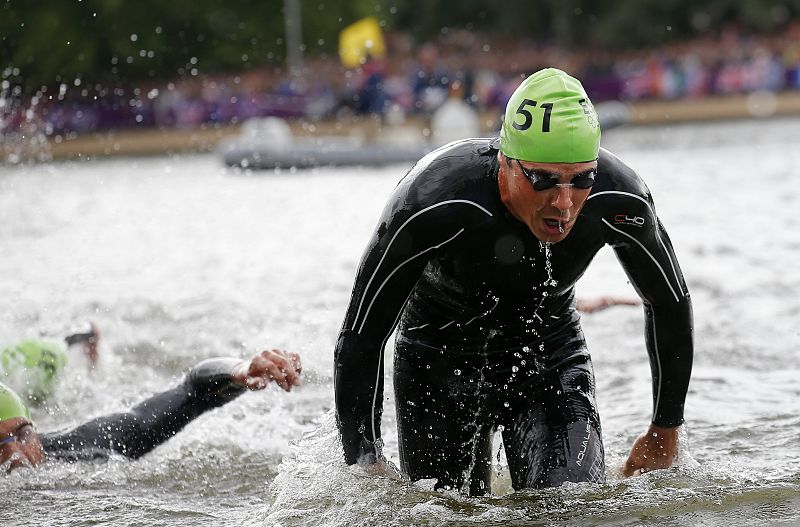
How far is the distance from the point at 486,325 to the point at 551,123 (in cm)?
89

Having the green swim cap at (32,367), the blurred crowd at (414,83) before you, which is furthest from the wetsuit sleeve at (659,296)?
the blurred crowd at (414,83)

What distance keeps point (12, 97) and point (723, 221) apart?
9.91 metres

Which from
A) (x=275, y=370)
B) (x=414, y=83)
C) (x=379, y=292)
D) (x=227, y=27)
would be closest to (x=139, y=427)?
(x=275, y=370)

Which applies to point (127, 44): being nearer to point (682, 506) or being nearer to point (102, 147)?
point (102, 147)

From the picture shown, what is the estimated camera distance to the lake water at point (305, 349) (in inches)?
173

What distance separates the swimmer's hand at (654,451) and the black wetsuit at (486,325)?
0.22ft

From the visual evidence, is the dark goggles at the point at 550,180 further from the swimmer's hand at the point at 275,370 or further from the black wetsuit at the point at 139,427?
the black wetsuit at the point at 139,427

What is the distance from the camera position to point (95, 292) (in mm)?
10531

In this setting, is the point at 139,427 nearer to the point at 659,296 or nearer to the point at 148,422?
the point at 148,422

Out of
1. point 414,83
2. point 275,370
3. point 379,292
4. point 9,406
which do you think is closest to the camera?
point 379,292

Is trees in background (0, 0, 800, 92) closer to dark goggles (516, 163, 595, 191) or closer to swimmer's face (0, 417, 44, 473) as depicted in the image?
swimmer's face (0, 417, 44, 473)

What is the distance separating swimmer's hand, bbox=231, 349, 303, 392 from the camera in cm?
429

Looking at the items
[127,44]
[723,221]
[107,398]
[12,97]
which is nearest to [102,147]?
[127,44]

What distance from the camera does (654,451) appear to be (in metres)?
4.46
